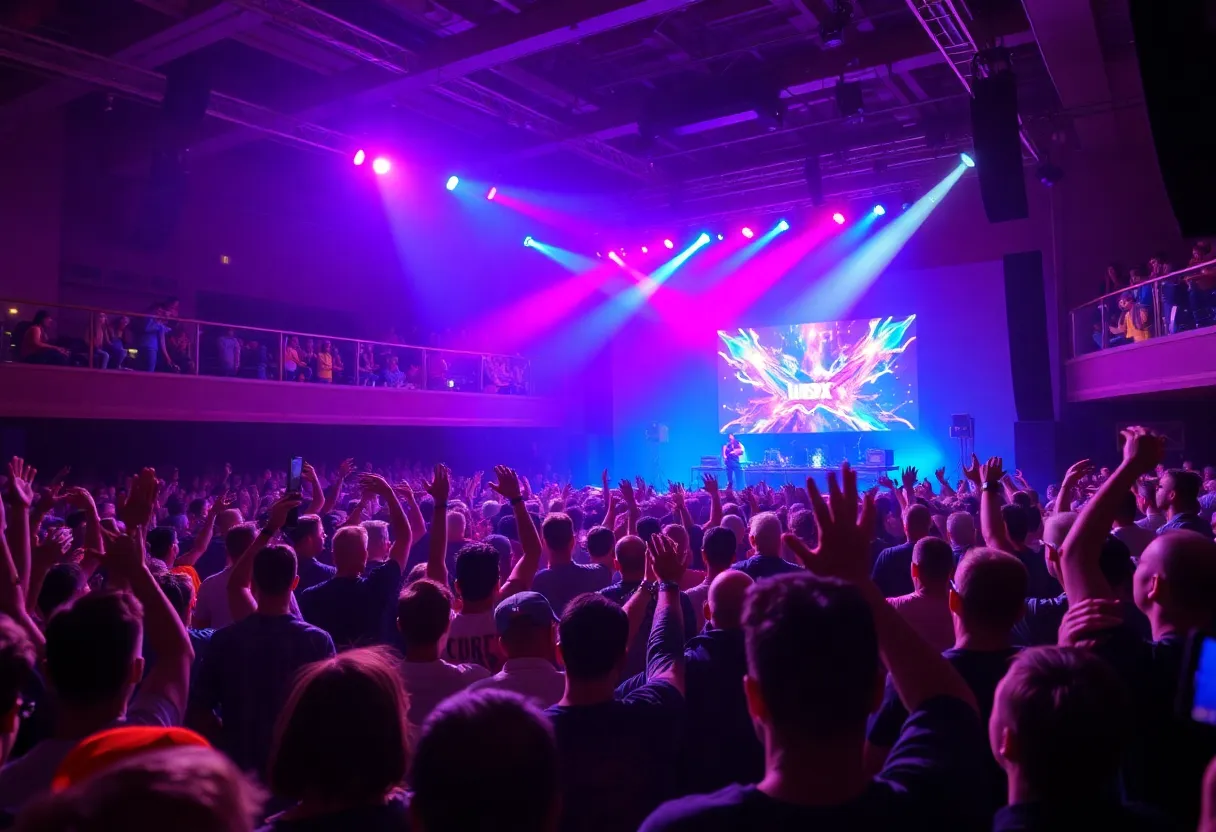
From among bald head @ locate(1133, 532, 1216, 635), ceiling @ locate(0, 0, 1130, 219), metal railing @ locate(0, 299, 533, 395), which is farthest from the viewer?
metal railing @ locate(0, 299, 533, 395)

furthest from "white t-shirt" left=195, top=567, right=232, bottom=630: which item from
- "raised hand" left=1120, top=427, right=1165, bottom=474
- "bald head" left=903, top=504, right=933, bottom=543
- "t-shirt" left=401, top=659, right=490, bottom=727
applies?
"raised hand" left=1120, top=427, right=1165, bottom=474

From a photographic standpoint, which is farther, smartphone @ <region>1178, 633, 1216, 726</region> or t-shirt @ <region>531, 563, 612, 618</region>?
t-shirt @ <region>531, 563, 612, 618</region>

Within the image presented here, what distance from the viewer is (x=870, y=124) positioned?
1535 centimetres

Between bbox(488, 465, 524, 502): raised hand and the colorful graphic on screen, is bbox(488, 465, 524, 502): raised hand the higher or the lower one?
the lower one

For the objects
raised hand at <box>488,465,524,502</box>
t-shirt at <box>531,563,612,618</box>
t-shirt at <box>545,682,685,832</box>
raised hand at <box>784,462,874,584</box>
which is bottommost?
t-shirt at <box>545,682,685,832</box>

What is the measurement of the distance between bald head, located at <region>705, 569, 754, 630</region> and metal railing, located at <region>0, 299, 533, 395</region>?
1039 cm

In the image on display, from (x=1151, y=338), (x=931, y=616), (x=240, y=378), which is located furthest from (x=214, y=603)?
(x=1151, y=338)

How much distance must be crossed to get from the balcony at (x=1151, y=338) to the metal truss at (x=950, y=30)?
372cm

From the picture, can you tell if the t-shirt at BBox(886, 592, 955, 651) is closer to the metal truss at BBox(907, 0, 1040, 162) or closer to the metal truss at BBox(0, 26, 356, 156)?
the metal truss at BBox(907, 0, 1040, 162)

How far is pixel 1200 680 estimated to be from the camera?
5.32 ft

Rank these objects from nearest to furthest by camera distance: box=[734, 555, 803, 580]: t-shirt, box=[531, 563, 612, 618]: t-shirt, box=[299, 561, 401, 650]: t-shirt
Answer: box=[299, 561, 401, 650]: t-shirt, box=[734, 555, 803, 580]: t-shirt, box=[531, 563, 612, 618]: t-shirt

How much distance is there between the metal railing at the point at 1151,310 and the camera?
33.0 feet

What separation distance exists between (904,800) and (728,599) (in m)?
1.48

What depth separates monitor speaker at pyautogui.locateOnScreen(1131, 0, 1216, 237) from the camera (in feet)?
8.66
